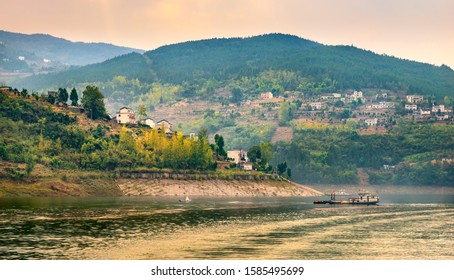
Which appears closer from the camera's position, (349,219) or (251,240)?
(251,240)

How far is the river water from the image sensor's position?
87.1 m

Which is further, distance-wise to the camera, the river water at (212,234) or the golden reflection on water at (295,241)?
the river water at (212,234)

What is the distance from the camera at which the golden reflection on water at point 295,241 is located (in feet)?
284

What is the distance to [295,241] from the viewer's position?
99188 mm

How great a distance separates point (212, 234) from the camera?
105 metres

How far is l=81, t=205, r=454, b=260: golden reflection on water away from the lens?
284 ft

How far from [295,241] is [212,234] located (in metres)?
12.3

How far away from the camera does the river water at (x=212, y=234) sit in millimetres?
87062

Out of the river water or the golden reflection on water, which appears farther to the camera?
the river water

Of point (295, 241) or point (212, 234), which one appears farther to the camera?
point (212, 234)
